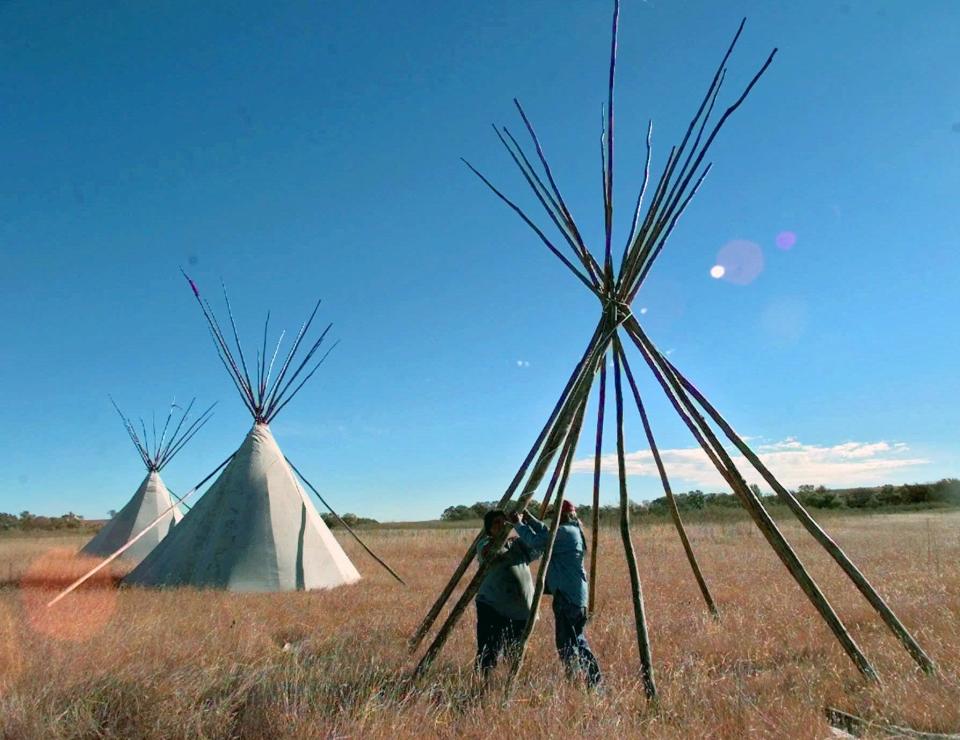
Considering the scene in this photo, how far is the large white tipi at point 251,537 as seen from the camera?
892 cm

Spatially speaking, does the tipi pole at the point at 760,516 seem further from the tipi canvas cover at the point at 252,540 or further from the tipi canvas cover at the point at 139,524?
the tipi canvas cover at the point at 139,524

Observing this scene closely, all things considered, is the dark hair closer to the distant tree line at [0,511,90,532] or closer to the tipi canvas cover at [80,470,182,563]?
the tipi canvas cover at [80,470,182,563]

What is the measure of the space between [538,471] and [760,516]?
1608 millimetres

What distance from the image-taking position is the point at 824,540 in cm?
440

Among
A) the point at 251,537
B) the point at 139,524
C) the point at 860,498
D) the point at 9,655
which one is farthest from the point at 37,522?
the point at 860,498

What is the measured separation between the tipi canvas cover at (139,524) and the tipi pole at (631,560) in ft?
39.3

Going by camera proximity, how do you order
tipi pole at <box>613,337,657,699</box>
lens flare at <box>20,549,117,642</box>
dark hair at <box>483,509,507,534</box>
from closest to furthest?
tipi pole at <box>613,337,657,699</box>
dark hair at <box>483,509,507,534</box>
lens flare at <box>20,549,117,642</box>

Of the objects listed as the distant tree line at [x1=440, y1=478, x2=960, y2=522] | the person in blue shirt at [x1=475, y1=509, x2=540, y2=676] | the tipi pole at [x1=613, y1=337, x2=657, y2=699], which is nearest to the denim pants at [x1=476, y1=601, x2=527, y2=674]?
the person in blue shirt at [x1=475, y1=509, x2=540, y2=676]

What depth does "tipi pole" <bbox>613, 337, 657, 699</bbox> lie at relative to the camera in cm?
394

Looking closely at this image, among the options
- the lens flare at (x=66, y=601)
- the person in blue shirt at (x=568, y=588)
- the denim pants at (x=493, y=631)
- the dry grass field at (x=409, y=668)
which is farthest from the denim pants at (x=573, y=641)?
the lens flare at (x=66, y=601)

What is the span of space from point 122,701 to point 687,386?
4153 millimetres

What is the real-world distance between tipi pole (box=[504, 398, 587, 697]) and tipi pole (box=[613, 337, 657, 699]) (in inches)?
20.3

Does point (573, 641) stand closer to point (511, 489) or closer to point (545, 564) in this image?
point (545, 564)

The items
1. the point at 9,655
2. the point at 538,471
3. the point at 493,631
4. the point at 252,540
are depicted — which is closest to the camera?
the point at 9,655
